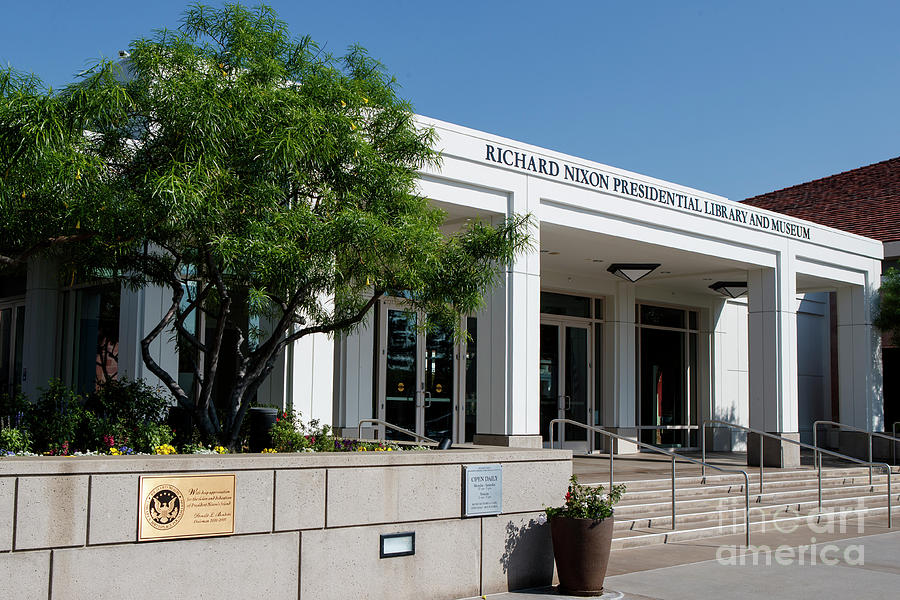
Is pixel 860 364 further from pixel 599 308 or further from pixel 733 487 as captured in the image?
pixel 733 487

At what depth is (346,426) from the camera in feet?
47.8

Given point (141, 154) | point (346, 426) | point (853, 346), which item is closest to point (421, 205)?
point (141, 154)

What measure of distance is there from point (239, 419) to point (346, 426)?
5848mm

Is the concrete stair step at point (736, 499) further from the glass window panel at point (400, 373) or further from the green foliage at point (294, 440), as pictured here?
the glass window panel at point (400, 373)

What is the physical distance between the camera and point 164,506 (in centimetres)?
633

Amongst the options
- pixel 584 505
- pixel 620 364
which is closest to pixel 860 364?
pixel 620 364

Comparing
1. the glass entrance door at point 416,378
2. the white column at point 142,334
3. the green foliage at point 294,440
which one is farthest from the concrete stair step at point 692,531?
the glass entrance door at point 416,378

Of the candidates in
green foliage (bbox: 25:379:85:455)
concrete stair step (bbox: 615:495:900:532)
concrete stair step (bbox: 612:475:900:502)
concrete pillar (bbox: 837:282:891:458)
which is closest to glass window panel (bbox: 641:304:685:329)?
concrete pillar (bbox: 837:282:891:458)

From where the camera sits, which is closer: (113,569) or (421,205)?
(113,569)

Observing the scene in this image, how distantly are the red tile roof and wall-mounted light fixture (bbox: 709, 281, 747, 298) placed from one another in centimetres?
481

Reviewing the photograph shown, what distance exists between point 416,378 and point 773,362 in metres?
7.00

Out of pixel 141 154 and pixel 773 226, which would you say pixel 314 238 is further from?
pixel 773 226

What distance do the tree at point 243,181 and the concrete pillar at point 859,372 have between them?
14.5 metres

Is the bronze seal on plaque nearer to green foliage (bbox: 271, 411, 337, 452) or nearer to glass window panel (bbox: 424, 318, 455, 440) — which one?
green foliage (bbox: 271, 411, 337, 452)
